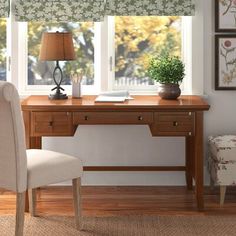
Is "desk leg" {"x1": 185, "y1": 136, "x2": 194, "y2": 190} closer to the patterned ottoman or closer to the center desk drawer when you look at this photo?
the patterned ottoman

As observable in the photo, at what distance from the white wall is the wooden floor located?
110mm

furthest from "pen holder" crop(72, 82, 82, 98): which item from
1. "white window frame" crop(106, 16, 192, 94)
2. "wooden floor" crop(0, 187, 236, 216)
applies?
"wooden floor" crop(0, 187, 236, 216)

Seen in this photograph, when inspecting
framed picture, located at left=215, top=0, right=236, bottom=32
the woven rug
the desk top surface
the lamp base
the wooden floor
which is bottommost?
the woven rug

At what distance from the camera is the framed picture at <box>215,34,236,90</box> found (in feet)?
16.6

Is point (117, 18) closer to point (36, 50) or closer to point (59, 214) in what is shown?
point (36, 50)

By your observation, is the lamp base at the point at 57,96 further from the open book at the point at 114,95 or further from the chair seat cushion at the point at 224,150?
the chair seat cushion at the point at 224,150

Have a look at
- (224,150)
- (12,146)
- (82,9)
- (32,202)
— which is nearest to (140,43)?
(82,9)

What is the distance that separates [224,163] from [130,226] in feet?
2.93

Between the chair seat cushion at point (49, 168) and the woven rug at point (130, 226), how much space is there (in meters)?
0.37

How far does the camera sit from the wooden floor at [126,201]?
4.54 metres

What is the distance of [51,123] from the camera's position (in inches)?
176

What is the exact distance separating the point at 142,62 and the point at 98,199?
121 centimetres

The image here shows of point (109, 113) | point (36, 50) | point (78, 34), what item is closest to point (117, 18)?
point (78, 34)

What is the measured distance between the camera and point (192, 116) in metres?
4.48
